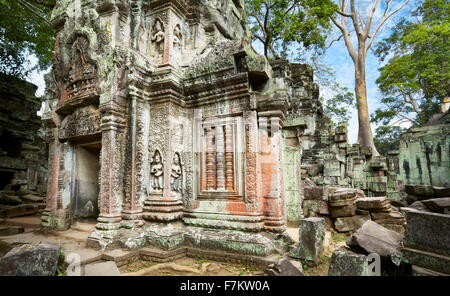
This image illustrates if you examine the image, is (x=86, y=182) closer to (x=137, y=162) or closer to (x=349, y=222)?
(x=137, y=162)

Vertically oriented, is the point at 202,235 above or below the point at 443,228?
below

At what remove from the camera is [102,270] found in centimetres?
316

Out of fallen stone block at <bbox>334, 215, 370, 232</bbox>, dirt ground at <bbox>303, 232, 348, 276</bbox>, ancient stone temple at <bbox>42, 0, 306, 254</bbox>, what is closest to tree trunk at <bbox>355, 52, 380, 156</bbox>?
fallen stone block at <bbox>334, 215, 370, 232</bbox>

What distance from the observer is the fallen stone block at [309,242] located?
140 inches

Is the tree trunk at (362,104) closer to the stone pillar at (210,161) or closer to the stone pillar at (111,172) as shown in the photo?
the stone pillar at (210,161)

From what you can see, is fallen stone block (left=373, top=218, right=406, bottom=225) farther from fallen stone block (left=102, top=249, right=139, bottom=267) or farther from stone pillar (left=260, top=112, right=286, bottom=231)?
fallen stone block (left=102, top=249, right=139, bottom=267)

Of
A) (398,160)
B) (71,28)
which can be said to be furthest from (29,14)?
(398,160)

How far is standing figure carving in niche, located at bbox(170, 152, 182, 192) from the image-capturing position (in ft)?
15.2

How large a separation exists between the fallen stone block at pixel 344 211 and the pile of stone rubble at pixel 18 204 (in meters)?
9.57

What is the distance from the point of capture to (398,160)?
15.5 metres
